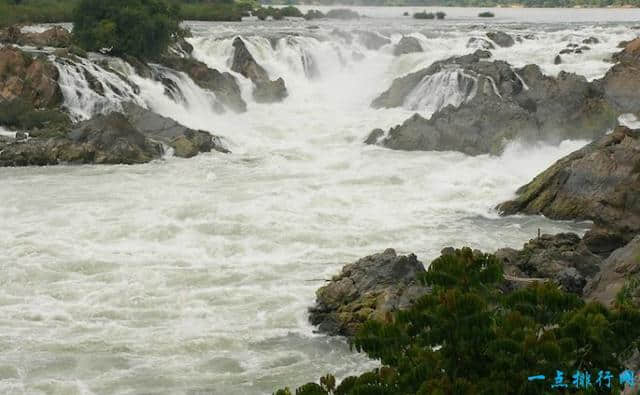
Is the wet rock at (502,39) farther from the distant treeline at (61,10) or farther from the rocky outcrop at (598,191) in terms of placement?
the rocky outcrop at (598,191)

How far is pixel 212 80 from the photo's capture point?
38.4m

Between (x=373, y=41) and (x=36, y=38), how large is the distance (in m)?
18.9

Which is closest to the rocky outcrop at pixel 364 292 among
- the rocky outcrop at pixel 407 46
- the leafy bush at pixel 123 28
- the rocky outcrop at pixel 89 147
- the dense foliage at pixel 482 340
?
the dense foliage at pixel 482 340

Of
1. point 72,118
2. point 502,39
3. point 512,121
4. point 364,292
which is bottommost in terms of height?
point 364,292

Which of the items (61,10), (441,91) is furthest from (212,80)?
(61,10)

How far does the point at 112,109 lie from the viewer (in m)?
31.7

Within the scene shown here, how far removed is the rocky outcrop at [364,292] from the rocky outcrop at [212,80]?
23.0 meters

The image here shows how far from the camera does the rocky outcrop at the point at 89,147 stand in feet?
87.9

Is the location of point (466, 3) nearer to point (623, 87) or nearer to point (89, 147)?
point (623, 87)

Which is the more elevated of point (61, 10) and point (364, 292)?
point (61, 10)

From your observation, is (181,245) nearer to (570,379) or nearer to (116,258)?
(116,258)

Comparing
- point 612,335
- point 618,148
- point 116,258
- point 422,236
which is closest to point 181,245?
point 116,258

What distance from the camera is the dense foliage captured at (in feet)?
21.2

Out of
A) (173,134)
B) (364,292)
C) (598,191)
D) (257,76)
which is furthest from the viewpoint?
(257,76)
